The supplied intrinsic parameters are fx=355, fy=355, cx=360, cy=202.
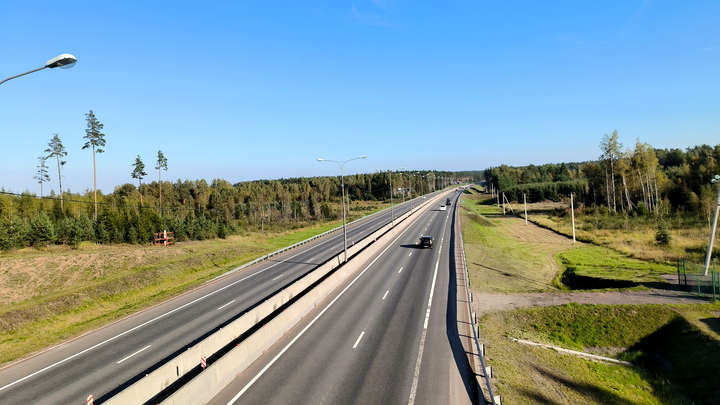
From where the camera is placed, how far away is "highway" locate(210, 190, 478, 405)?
12.8 meters

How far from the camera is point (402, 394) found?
41.6 feet

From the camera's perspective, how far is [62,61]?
7.54m

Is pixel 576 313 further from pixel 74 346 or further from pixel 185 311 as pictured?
pixel 74 346

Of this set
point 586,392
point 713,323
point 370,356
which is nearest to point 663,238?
point 713,323

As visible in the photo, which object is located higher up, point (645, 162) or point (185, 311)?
point (645, 162)

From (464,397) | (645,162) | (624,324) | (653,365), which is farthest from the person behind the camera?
(645,162)

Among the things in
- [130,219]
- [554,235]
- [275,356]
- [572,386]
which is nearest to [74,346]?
[275,356]

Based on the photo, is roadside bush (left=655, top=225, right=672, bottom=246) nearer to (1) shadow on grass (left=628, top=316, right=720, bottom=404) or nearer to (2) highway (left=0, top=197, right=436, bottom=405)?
(1) shadow on grass (left=628, top=316, right=720, bottom=404)

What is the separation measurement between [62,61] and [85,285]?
31.6 meters

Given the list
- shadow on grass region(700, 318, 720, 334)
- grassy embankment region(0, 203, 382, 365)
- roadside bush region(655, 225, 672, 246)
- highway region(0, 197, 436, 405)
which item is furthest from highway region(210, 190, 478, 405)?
roadside bush region(655, 225, 672, 246)

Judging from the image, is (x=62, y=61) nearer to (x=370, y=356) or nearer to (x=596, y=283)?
(x=370, y=356)

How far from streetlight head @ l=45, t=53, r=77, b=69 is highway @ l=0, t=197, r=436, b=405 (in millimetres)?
12401

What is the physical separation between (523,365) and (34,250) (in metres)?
56.4

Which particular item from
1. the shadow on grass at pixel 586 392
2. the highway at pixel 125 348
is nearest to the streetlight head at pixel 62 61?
the highway at pixel 125 348
